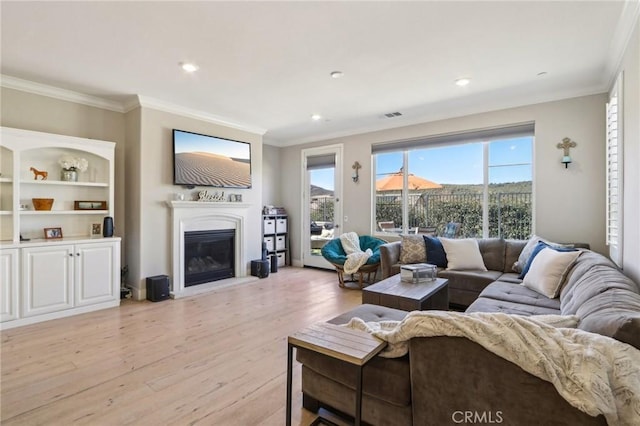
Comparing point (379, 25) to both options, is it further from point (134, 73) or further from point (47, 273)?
point (47, 273)

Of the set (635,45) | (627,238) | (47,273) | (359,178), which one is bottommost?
(47,273)

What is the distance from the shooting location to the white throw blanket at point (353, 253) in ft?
15.7

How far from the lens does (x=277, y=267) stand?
20.5ft

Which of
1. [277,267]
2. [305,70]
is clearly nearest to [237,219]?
[277,267]

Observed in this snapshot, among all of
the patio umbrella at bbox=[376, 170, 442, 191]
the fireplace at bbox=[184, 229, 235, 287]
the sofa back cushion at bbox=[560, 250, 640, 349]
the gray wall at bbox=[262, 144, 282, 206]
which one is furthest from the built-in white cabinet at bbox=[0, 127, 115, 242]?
the sofa back cushion at bbox=[560, 250, 640, 349]

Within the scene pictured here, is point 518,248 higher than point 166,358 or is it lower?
higher

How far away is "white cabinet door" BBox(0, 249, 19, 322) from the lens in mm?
3189

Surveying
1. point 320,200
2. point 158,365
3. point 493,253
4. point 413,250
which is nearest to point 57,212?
point 158,365

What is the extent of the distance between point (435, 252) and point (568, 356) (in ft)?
10.4

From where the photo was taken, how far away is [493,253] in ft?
13.2

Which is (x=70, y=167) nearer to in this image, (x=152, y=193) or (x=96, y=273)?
(x=152, y=193)

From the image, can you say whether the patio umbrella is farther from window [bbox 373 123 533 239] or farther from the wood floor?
the wood floor

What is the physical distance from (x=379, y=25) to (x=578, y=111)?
301 cm

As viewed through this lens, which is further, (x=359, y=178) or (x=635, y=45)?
(x=359, y=178)
